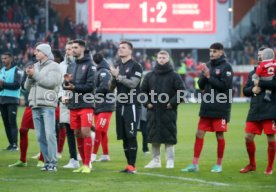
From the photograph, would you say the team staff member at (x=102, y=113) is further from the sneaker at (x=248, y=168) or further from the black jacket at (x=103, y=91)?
the sneaker at (x=248, y=168)

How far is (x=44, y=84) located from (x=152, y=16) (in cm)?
2672

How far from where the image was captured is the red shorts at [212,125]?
1484 cm

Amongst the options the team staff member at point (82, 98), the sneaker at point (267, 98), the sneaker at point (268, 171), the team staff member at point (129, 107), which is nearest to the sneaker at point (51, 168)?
the team staff member at point (82, 98)

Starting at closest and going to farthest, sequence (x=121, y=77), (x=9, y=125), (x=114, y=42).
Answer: (x=121, y=77) → (x=9, y=125) → (x=114, y=42)

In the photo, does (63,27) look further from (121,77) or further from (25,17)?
(121,77)

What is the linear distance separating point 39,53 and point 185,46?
1210 inches

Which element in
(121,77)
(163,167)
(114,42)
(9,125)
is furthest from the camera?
(114,42)

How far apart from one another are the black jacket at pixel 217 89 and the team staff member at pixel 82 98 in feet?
5.77

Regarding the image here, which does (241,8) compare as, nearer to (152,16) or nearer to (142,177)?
(152,16)

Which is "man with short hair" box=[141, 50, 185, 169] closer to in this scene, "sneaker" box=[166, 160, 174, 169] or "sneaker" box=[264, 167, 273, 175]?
"sneaker" box=[166, 160, 174, 169]

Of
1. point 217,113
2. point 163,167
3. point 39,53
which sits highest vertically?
point 39,53

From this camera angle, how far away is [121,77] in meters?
14.4

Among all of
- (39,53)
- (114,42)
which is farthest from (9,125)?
(114,42)

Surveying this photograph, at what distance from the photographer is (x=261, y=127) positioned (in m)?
14.7
